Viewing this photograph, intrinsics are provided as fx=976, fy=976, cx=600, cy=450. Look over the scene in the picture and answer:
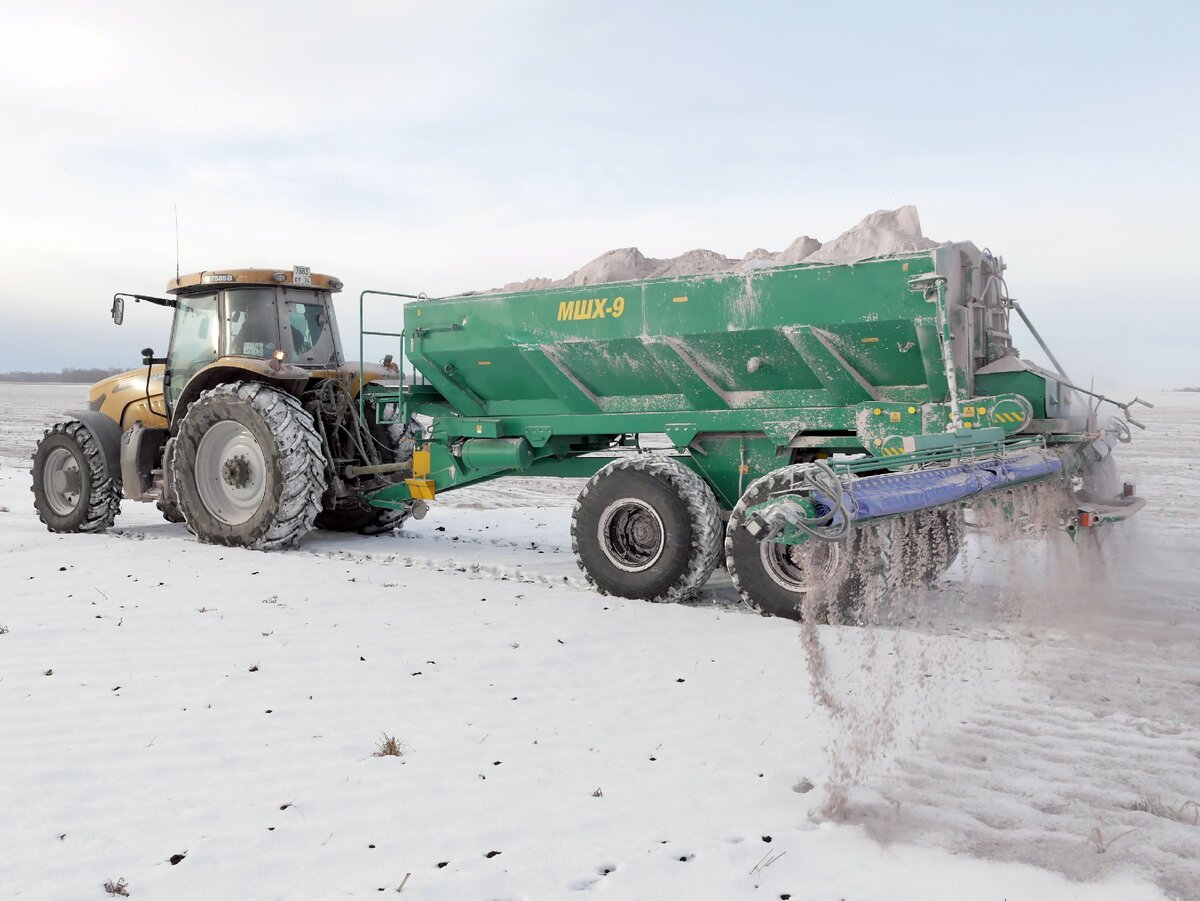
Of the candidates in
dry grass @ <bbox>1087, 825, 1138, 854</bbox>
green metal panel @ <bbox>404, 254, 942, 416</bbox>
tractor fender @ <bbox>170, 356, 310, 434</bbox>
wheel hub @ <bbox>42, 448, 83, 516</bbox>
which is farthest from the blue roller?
wheel hub @ <bbox>42, 448, 83, 516</bbox>

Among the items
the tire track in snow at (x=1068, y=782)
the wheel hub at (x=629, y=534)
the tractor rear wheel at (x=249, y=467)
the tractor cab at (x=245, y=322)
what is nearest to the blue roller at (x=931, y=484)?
the tire track in snow at (x=1068, y=782)

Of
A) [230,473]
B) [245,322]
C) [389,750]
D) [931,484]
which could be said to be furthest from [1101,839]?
[245,322]

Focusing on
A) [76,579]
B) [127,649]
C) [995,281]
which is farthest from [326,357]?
[995,281]

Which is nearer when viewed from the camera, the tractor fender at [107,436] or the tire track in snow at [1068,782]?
the tire track in snow at [1068,782]

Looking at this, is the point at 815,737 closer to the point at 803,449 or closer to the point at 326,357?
the point at 803,449

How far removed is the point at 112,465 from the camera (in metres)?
9.79

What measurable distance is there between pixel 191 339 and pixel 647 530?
5.41 metres

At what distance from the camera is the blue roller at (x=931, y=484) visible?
12.2 feet

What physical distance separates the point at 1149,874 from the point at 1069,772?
76 centimetres

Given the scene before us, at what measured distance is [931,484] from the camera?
170 inches

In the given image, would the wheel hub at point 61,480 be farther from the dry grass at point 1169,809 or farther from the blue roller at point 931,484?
the dry grass at point 1169,809

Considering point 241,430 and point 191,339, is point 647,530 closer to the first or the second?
point 241,430

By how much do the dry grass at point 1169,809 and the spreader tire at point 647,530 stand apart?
3.36m

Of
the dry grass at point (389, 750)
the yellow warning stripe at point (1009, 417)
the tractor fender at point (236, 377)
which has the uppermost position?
the tractor fender at point (236, 377)
